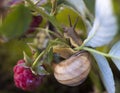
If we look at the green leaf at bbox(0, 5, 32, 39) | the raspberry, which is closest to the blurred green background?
the raspberry

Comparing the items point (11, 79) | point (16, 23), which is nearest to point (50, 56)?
point (16, 23)

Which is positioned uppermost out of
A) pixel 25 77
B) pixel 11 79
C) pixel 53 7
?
pixel 53 7

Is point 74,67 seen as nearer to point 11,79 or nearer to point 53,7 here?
point 53,7

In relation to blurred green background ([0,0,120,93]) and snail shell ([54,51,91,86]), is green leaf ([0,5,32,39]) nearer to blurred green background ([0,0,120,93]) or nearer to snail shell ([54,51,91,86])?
snail shell ([54,51,91,86])

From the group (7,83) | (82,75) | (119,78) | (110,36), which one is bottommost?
(7,83)

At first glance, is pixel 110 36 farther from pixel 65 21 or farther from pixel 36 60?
pixel 65 21

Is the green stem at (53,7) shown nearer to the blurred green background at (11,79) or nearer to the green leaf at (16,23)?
the green leaf at (16,23)

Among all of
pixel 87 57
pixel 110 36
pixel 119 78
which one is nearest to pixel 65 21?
pixel 119 78
